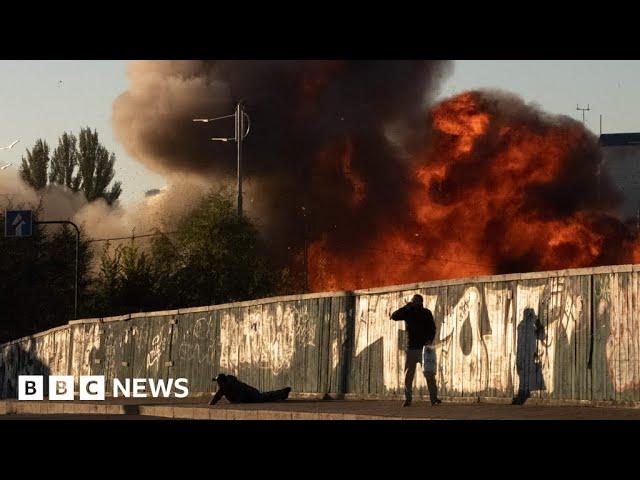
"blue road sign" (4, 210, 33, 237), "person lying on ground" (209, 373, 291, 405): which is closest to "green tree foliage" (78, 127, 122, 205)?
"blue road sign" (4, 210, 33, 237)

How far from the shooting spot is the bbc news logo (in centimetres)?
3828

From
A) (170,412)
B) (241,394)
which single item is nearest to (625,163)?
(241,394)

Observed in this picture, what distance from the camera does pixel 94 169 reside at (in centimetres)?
11325

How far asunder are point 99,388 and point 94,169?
73692mm

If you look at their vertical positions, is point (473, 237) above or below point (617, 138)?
below

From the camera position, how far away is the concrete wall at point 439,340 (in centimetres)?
2231

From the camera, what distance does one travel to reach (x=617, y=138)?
351 feet

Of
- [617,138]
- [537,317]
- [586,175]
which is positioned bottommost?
[537,317]

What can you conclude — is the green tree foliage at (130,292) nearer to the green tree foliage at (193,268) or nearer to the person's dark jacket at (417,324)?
the green tree foliage at (193,268)

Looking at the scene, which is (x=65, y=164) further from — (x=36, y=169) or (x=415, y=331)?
(x=415, y=331)

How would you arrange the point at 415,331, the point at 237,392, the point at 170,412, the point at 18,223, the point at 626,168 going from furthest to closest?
the point at 626,168
the point at 18,223
the point at 237,392
the point at 170,412
the point at 415,331
